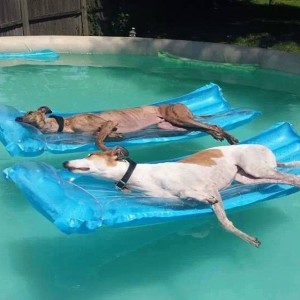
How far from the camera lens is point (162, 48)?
11.1 metres

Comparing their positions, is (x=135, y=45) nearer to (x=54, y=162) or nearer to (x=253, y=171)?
(x=54, y=162)

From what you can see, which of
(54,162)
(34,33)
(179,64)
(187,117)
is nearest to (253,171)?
(187,117)

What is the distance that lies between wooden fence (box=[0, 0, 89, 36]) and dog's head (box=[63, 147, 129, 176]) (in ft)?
28.0

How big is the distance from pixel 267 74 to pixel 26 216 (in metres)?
5.91

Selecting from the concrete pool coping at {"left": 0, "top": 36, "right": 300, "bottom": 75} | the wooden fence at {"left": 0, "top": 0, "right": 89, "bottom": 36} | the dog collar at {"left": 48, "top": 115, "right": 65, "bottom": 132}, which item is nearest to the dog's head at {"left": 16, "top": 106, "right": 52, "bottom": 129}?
the dog collar at {"left": 48, "top": 115, "right": 65, "bottom": 132}

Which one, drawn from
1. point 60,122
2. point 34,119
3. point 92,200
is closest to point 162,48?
point 60,122

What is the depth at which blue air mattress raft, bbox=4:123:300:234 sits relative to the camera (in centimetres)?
386

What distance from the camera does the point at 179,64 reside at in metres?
10.6

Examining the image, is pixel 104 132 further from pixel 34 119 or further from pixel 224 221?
pixel 224 221

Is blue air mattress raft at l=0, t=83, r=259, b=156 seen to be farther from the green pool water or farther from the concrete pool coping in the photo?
the concrete pool coping

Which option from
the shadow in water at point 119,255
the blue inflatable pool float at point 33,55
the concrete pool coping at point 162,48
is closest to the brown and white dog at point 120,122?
the shadow in water at point 119,255

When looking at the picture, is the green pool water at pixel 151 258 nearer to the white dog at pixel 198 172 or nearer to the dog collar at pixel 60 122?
the white dog at pixel 198 172

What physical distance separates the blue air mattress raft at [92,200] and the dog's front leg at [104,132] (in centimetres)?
87

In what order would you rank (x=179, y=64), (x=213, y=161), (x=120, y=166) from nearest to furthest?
(x=120, y=166) < (x=213, y=161) < (x=179, y=64)
